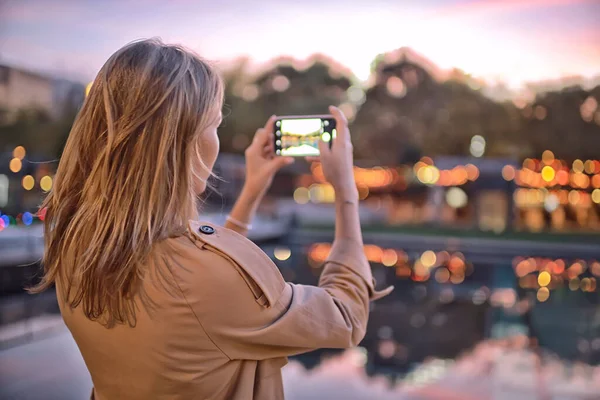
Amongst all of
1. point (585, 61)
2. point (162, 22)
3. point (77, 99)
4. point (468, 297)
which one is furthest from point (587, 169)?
point (77, 99)

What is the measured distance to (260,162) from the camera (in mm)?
846

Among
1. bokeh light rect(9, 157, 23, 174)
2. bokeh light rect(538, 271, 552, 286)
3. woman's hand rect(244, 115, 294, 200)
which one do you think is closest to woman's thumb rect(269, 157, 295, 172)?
woman's hand rect(244, 115, 294, 200)

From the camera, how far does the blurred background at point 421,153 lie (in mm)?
3117

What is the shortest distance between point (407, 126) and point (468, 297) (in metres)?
1.47

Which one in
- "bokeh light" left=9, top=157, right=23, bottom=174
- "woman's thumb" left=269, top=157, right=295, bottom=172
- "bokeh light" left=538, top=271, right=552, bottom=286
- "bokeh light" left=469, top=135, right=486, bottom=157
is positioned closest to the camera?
"woman's thumb" left=269, top=157, right=295, bottom=172

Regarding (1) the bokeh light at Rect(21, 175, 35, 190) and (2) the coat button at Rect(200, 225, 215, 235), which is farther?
(1) the bokeh light at Rect(21, 175, 35, 190)

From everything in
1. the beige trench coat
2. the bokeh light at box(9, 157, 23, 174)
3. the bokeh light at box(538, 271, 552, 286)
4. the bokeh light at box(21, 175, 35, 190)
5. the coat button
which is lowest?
the bokeh light at box(21, 175, 35, 190)

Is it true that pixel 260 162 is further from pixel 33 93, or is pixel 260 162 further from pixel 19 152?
pixel 19 152

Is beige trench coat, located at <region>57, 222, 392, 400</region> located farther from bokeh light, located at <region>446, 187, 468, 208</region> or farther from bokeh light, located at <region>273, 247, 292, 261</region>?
bokeh light, located at <region>273, 247, 292, 261</region>

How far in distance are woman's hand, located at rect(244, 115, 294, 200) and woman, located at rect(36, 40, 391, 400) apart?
21 cm

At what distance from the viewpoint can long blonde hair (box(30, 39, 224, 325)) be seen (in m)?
0.55

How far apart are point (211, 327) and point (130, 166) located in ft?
0.50

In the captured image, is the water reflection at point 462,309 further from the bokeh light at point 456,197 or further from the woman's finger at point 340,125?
the woman's finger at point 340,125

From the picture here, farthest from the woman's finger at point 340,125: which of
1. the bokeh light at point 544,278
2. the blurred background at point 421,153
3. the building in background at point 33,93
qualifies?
the bokeh light at point 544,278
